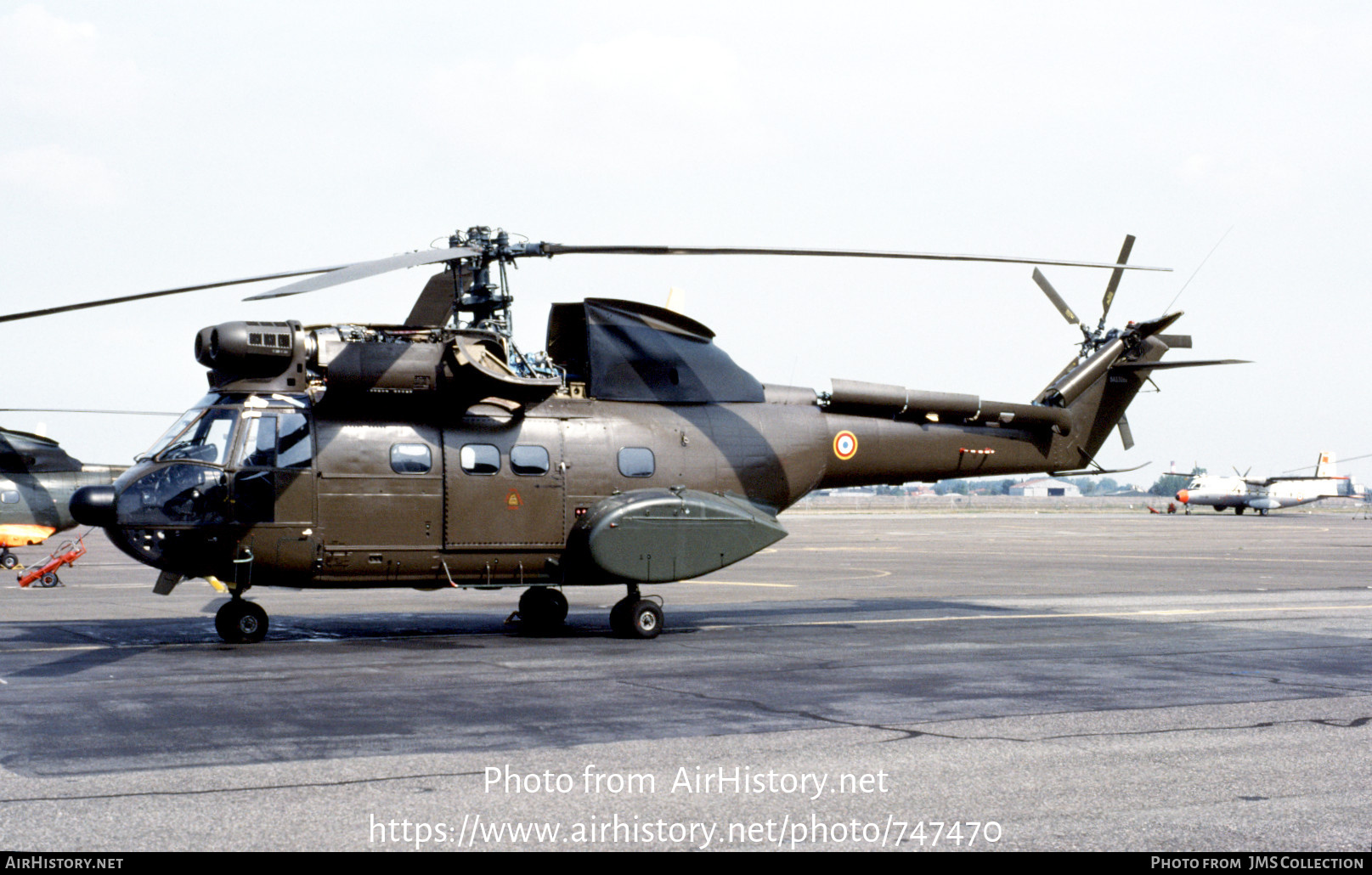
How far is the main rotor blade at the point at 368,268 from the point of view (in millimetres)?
11711

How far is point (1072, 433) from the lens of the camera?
69.3ft

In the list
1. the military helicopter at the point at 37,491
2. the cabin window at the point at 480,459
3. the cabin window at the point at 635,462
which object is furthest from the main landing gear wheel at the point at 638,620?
the military helicopter at the point at 37,491

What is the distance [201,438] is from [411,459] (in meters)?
2.66

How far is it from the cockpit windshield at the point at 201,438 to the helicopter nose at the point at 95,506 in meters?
0.78

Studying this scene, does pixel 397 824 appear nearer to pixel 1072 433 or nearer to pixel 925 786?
pixel 925 786

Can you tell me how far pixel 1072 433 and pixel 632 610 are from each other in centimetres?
902

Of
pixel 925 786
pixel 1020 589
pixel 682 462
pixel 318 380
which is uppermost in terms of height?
pixel 318 380

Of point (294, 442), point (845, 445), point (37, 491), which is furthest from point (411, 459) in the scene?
point (37, 491)

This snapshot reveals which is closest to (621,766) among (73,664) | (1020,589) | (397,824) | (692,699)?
(397,824)

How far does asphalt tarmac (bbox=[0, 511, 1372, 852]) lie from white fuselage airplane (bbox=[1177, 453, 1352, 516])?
84700 millimetres

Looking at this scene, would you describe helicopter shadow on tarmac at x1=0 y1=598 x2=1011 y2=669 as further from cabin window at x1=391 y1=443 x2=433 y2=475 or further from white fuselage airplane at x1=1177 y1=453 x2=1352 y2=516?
white fuselage airplane at x1=1177 y1=453 x2=1352 y2=516

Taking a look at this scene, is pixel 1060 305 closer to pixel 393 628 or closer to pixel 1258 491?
pixel 393 628

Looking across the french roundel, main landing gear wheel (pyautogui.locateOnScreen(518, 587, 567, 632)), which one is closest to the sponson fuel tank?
main landing gear wheel (pyautogui.locateOnScreen(518, 587, 567, 632))

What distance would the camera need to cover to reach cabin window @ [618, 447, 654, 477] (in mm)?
17344
